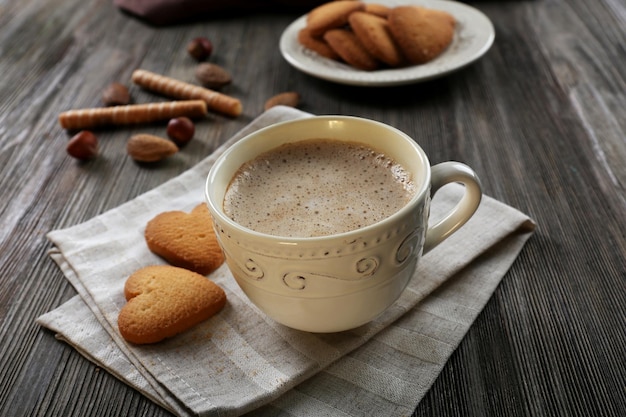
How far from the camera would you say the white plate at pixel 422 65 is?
1.32 m

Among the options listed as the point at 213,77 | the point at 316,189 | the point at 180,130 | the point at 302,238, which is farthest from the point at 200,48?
the point at 302,238

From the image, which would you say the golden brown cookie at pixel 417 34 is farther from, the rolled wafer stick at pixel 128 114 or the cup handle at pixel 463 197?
the cup handle at pixel 463 197

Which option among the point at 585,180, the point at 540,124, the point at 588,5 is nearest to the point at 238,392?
the point at 585,180

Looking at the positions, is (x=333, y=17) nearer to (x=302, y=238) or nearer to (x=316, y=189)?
(x=316, y=189)

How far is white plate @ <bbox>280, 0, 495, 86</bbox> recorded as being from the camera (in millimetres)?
1321

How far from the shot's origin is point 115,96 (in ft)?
4.64

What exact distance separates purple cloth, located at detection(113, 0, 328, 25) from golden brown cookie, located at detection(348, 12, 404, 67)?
0.45m

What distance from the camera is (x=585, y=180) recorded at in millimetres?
1062

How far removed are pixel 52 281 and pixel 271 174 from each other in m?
0.37

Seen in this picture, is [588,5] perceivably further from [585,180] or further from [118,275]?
[118,275]

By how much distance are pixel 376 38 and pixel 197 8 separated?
0.70 metres

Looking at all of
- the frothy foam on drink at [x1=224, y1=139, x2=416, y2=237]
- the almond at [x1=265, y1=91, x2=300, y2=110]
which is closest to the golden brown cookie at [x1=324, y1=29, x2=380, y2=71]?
the almond at [x1=265, y1=91, x2=300, y2=110]

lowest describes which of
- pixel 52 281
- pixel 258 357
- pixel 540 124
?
pixel 52 281

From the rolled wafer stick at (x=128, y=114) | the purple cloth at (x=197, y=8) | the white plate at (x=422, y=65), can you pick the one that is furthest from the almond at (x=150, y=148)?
the purple cloth at (x=197, y=8)
